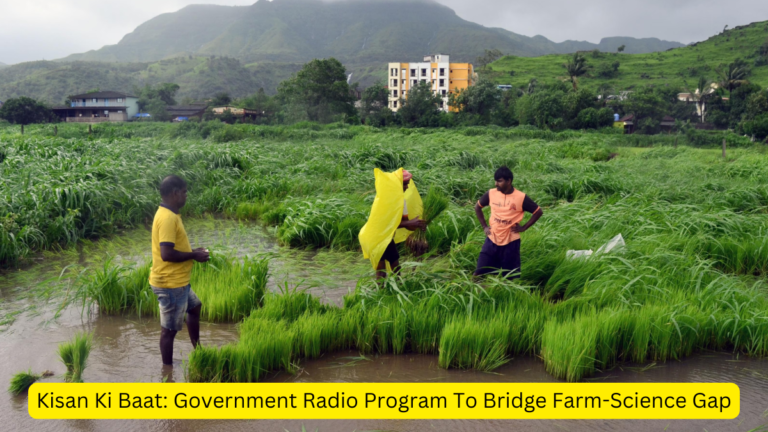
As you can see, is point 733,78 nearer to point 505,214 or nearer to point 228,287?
point 505,214

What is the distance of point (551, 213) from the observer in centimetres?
749

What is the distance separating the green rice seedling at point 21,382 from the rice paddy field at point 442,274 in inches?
26.7

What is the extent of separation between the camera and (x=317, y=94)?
47531mm

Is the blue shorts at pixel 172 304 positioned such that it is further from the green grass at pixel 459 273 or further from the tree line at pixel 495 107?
the tree line at pixel 495 107

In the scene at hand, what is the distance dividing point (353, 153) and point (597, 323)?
11.4 meters

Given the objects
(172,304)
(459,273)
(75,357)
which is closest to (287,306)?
(172,304)

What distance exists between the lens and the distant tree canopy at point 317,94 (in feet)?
153

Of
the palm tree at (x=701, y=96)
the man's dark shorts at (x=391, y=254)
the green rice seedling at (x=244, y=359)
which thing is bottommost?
the green rice seedling at (x=244, y=359)

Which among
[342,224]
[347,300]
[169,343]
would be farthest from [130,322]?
[342,224]

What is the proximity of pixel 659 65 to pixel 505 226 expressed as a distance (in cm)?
8835

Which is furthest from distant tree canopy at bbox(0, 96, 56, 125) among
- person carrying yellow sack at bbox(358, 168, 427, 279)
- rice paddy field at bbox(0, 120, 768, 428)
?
person carrying yellow sack at bbox(358, 168, 427, 279)

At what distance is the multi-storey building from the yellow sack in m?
78.6

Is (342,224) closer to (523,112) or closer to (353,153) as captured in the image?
(353,153)

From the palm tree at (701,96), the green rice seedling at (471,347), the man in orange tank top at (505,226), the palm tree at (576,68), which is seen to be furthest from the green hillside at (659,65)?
the green rice seedling at (471,347)
